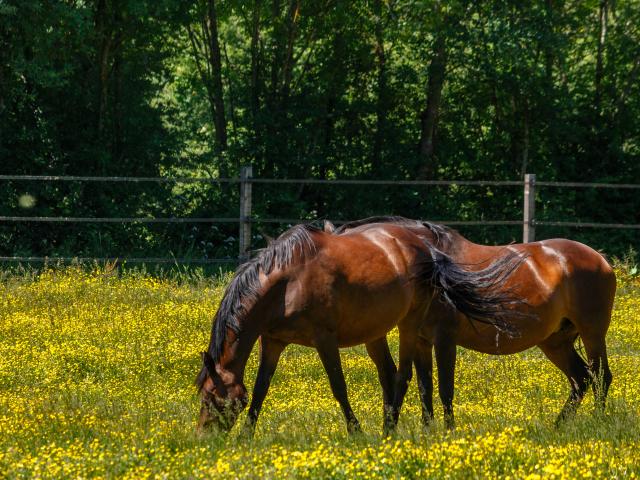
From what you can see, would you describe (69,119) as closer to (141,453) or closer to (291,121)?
(291,121)

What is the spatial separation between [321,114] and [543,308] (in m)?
12.7

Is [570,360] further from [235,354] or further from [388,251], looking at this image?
[235,354]

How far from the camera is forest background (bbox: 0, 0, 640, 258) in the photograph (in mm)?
18031

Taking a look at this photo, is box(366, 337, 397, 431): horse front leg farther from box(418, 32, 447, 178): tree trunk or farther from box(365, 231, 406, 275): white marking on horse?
box(418, 32, 447, 178): tree trunk

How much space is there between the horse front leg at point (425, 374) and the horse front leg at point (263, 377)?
1.13 metres

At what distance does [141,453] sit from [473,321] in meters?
2.94

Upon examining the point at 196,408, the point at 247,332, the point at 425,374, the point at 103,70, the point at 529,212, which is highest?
the point at 103,70

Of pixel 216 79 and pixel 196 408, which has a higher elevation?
pixel 216 79

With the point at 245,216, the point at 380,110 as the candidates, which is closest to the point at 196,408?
the point at 245,216

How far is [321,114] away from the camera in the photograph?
20.3 metres

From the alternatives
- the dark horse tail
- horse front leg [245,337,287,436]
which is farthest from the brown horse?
horse front leg [245,337,287,436]

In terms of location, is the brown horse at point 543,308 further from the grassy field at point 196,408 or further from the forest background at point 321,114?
the forest background at point 321,114

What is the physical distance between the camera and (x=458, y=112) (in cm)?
2161

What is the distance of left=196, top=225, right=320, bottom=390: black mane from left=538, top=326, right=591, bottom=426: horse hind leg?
2.44 metres
